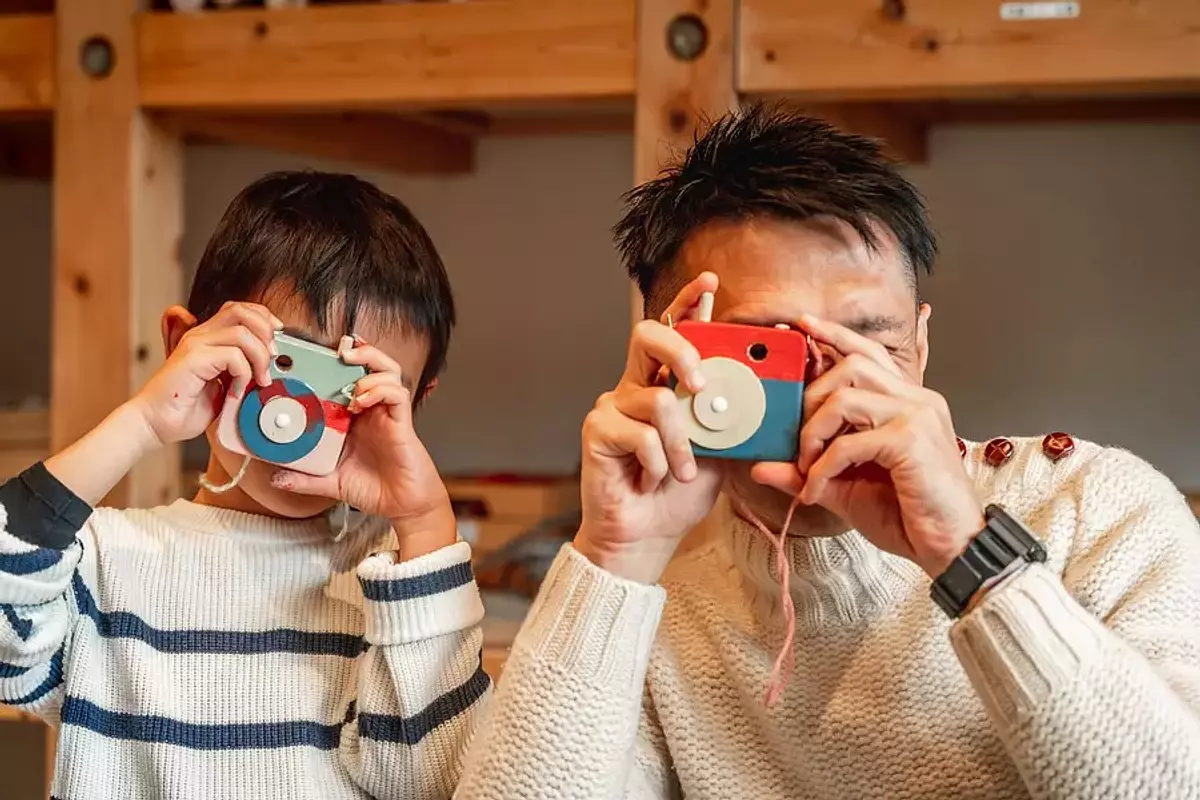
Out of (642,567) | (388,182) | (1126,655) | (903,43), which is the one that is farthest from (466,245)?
(1126,655)

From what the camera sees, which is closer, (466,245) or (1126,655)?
(1126,655)

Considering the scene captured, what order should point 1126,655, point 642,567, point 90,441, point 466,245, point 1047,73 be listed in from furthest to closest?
1. point 466,245
2. point 1047,73
3. point 90,441
4. point 642,567
5. point 1126,655

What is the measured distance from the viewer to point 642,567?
81 cm

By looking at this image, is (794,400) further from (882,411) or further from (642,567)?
(642,567)

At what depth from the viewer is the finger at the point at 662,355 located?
729 mm

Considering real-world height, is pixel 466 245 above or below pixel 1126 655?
above

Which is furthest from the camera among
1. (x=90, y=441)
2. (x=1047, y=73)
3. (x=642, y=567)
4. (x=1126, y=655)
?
(x=1047, y=73)

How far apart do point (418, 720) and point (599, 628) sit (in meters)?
0.17

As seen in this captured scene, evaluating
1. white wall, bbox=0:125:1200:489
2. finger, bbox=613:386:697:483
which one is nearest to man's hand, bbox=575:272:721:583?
finger, bbox=613:386:697:483

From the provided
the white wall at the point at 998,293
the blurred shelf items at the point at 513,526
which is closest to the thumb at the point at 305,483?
the blurred shelf items at the point at 513,526

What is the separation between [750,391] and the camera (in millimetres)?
733

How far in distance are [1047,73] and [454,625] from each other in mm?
734

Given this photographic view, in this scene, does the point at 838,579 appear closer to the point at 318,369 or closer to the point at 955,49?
the point at 318,369

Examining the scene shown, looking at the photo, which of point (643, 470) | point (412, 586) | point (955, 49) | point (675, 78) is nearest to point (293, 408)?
point (412, 586)
